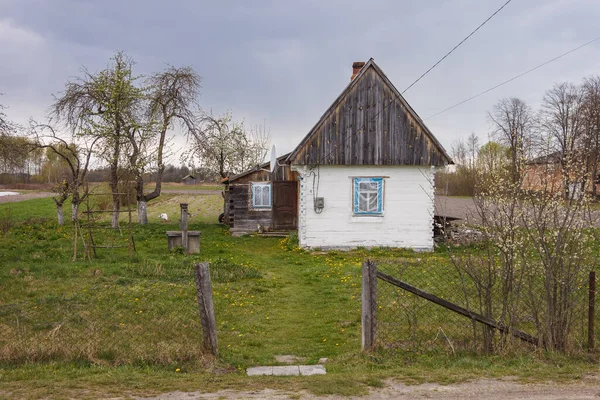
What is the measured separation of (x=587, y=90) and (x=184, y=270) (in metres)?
43.5

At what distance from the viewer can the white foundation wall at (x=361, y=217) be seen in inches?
723

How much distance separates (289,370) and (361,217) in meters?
12.2

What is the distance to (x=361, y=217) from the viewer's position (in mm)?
18344

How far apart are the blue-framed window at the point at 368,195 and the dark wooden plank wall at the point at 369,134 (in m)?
0.70

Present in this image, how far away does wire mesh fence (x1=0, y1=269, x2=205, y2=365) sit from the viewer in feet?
21.8

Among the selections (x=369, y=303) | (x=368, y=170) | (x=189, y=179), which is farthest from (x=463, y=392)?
(x=189, y=179)

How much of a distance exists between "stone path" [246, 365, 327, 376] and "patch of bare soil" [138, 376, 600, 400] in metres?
0.76

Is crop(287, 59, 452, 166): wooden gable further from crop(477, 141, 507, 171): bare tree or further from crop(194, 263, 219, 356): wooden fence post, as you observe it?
crop(194, 263, 219, 356): wooden fence post

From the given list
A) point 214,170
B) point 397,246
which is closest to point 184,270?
point 397,246

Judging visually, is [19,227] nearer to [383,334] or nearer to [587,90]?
[383,334]

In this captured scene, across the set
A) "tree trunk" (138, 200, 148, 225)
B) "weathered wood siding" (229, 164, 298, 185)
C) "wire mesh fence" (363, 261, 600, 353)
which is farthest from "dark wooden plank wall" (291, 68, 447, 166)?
"tree trunk" (138, 200, 148, 225)

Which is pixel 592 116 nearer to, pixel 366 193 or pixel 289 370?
pixel 366 193

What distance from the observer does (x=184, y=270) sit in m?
13.2

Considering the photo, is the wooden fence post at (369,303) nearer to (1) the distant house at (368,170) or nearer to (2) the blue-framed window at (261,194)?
(1) the distant house at (368,170)
